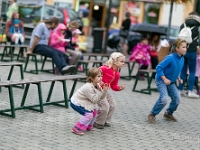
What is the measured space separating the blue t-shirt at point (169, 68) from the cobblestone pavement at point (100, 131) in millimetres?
820

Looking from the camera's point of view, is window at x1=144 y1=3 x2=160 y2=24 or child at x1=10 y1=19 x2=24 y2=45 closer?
child at x1=10 y1=19 x2=24 y2=45

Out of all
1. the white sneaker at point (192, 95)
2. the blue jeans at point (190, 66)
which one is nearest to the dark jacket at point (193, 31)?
the blue jeans at point (190, 66)

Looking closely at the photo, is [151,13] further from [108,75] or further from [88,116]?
[88,116]

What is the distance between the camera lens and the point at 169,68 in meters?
9.41

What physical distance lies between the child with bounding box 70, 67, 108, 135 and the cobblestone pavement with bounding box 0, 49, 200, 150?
A: 0.54ft

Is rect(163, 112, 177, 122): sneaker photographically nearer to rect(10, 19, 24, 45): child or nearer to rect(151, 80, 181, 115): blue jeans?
rect(151, 80, 181, 115): blue jeans

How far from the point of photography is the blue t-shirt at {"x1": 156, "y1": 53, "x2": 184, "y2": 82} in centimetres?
936

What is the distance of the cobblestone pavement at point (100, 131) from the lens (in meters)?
7.45

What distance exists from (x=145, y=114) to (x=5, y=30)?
9424 millimetres

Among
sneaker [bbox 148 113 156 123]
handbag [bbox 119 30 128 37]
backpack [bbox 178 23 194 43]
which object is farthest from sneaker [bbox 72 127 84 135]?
handbag [bbox 119 30 128 37]

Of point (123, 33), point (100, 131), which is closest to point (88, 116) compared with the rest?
point (100, 131)

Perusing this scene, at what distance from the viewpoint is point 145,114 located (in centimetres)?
1020

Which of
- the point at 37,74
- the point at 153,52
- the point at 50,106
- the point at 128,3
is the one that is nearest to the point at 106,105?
the point at 50,106

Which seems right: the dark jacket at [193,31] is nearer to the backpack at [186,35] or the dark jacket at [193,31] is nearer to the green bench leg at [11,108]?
the backpack at [186,35]
